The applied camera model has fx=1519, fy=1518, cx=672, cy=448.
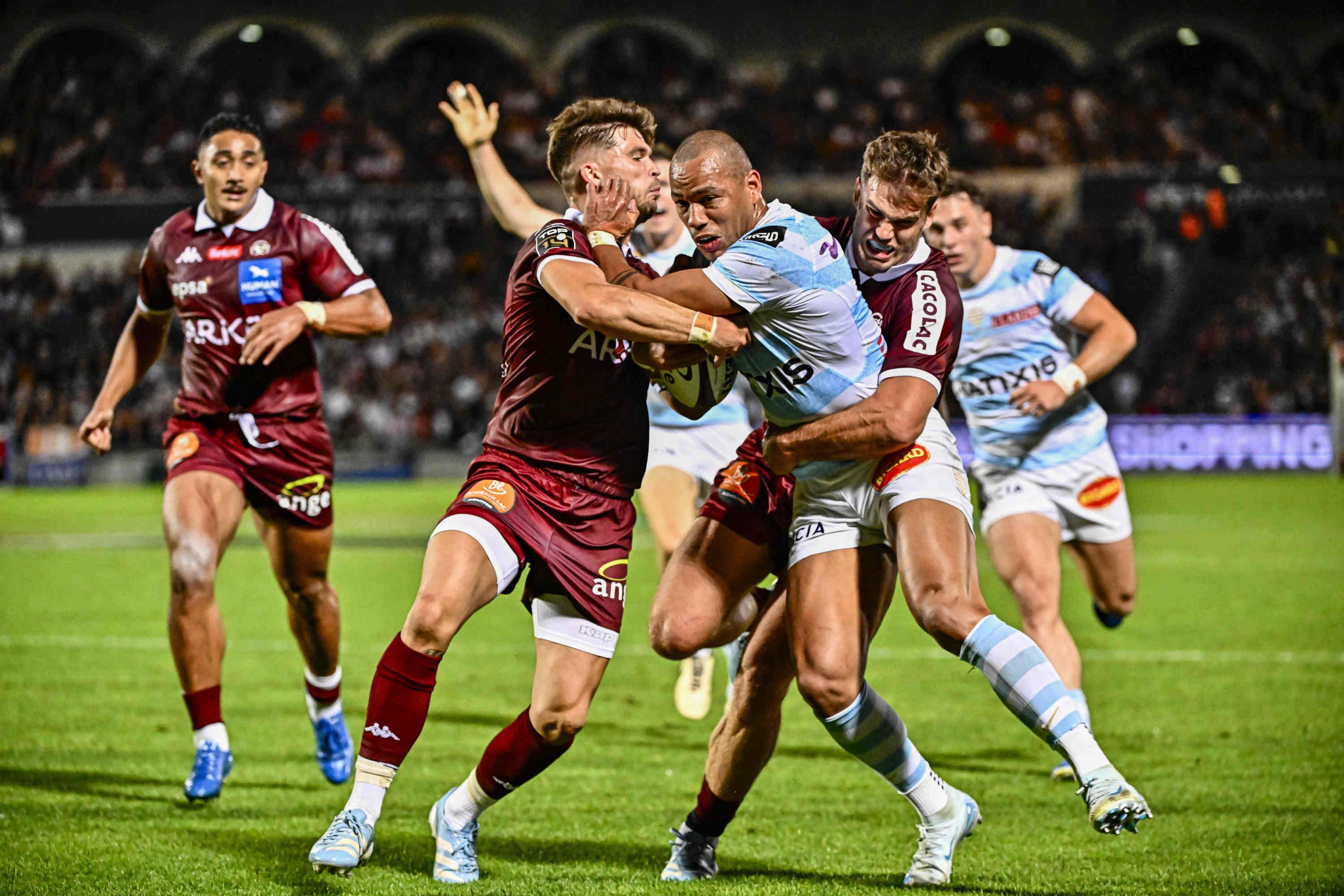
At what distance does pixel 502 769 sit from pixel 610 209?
5.97 ft

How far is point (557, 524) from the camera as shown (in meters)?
4.90

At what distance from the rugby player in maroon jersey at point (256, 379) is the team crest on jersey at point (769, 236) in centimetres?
227

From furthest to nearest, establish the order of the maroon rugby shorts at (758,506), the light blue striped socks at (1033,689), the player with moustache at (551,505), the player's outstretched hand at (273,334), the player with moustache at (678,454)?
1. the player with moustache at (678,454)
2. the player's outstretched hand at (273,334)
3. the maroon rugby shorts at (758,506)
4. the player with moustache at (551,505)
5. the light blue striped socks at (1033,689)

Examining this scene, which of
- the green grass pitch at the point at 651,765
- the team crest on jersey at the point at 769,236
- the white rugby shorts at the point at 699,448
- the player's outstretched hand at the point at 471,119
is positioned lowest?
the green grass pitch at the point at 651,765

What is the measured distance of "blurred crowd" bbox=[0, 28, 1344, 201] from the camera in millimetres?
33438

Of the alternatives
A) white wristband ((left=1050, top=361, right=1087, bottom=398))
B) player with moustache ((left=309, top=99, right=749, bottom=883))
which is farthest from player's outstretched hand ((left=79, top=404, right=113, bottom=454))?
white wristband ((left=1050, top=361, right=1087, bottom=398))

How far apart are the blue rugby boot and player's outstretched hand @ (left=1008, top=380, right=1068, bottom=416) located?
3.55m

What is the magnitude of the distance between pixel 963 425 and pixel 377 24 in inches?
793

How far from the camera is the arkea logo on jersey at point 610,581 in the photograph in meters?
4.95

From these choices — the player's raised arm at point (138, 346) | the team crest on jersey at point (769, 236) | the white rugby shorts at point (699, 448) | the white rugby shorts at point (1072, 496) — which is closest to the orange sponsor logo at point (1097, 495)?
the white rugby shorts at point (1072, 496)

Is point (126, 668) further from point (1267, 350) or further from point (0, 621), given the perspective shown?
point (1267, 350)

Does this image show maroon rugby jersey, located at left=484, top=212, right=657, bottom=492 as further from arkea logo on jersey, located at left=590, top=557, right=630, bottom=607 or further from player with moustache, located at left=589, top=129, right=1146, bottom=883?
player with moustache, located at left=589, top=129, right=1146, bottom=883

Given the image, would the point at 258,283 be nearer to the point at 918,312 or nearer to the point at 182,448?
the point at 182,448

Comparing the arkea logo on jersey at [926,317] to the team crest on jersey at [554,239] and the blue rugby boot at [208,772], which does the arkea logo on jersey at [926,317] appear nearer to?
the team crest on jersey at [554,239]
